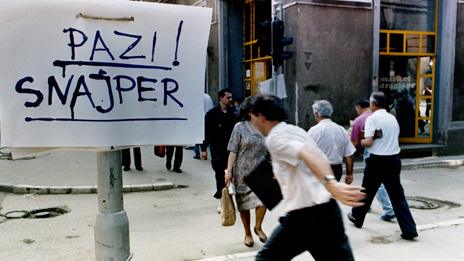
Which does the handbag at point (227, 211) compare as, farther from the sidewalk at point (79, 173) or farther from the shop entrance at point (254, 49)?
the shop entrance at point (254, 49)

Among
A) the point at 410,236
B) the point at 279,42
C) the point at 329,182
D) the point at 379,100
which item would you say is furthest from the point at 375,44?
A: the point at 329,182

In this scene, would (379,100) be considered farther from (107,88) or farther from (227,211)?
(107,88)

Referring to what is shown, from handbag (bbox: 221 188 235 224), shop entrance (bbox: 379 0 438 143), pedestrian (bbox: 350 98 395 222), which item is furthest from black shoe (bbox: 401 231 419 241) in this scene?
shop entrance (bbox: 379 0 438 143)

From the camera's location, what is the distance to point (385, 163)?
541 cm

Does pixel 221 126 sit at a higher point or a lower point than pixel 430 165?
higher

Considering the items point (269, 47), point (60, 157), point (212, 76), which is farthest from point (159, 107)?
point (212, 76)

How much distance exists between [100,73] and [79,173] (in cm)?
763

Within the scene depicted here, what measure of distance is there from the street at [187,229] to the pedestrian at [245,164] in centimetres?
35

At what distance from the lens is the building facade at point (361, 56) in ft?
35.0

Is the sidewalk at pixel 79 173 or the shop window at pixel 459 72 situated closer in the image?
the sidewalk at pixel 79 173

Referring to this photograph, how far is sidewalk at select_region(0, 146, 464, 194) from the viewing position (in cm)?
824

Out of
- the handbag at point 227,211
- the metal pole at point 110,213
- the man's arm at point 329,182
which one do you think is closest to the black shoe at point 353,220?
the handbag at point 227,211

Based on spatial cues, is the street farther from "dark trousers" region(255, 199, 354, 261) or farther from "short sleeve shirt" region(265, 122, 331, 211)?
"short sleeve shirt" region(265, 122, 331, 211)

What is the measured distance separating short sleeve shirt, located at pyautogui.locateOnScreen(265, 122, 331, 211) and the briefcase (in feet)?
1.21
